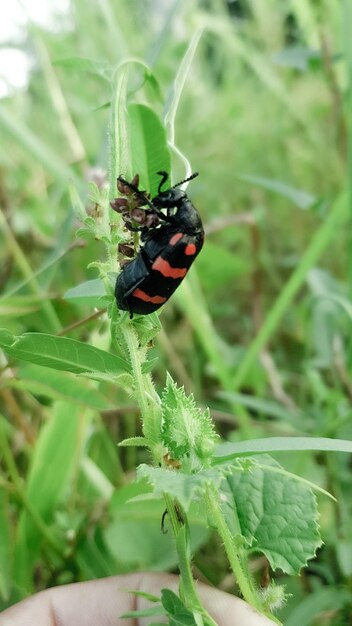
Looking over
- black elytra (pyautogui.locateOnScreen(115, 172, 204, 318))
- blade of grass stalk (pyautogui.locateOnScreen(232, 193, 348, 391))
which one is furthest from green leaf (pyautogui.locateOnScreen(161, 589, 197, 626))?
blade of grass stalk (pyautogui.locateOnScreen(232, 193, 348, 391))

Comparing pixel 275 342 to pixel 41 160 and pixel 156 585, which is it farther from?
pixel 156 585

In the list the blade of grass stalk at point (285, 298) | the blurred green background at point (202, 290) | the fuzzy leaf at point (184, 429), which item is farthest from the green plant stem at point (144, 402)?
the blade of grass stalk at point (285, 298)

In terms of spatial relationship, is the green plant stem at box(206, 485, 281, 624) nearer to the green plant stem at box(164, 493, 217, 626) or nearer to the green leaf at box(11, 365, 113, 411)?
the green plant stem at box(164, 493, 217, 626)

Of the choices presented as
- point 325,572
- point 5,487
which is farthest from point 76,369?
point 325,572

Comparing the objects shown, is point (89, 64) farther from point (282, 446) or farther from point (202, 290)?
point (202, 290)

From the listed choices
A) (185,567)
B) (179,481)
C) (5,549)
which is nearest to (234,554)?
(185,567)

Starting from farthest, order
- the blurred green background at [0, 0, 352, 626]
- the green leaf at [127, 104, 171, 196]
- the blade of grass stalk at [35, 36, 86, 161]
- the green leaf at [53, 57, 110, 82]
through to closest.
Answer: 1. the blade of grass stalk at [35, 36, 86, 161]
2. the blurred green background at [0, 0, 352, 626]
3. the green leaf at [53, 57, 110, 82]
4. the green leaf at [127, 104, 171, 196]
